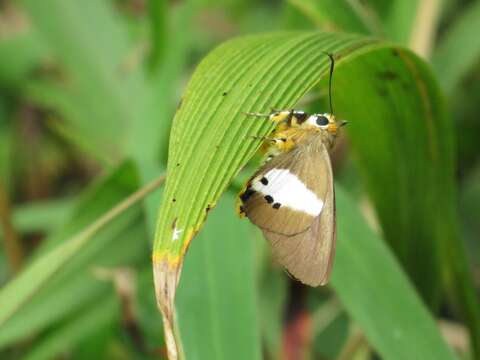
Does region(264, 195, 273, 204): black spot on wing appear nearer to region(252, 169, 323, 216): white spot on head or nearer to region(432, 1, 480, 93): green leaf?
region(252, 169, 323, 216): white spot on head

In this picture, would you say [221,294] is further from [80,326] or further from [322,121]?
[80,326]

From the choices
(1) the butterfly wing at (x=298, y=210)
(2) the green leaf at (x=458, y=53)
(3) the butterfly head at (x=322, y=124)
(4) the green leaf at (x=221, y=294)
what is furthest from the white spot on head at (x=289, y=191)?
(2) the green leaf at (x=458, y=53)

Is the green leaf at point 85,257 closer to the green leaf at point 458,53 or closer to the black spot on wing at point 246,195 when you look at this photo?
the black spot on wing at point 246,195

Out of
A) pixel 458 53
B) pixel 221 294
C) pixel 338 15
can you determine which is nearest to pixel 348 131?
pixel 338 15

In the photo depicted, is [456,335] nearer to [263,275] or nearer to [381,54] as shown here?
[263,275]

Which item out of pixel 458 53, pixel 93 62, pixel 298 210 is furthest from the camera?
pixel 93 62

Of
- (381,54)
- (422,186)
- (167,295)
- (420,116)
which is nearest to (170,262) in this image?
(167,295)

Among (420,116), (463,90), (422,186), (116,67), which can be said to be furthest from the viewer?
(116,67)
